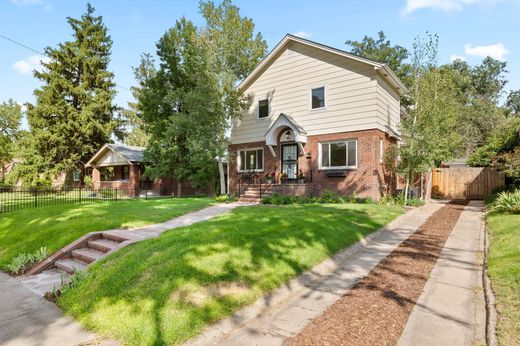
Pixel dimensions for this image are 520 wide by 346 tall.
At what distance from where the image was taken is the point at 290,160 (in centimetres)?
1650

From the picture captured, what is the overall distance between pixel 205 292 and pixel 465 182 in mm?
20237

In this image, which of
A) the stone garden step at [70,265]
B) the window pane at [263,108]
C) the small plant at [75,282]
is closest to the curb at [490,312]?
the small plant at [75,282]

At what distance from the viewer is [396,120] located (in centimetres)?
1695

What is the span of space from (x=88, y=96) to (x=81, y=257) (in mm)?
29465

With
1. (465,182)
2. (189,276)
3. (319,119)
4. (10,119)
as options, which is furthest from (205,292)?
(10,119)

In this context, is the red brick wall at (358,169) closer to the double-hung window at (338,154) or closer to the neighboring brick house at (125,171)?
the double-hung window at (338,154)

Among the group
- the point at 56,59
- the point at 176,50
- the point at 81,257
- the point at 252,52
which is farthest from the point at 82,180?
the point at 81,257

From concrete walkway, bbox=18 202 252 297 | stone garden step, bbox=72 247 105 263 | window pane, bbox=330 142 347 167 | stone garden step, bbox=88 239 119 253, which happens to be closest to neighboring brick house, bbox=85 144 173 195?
window pane, bbox=330 142 347 167

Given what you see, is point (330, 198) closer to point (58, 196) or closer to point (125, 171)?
point (58, 196)

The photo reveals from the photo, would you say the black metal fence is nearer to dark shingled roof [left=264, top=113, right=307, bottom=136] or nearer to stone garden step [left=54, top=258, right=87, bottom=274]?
stone garden step [left=54, top=258, right=87, bottom=274]

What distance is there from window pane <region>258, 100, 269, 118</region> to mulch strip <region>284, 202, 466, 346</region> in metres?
12.2

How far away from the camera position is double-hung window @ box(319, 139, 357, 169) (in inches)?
577

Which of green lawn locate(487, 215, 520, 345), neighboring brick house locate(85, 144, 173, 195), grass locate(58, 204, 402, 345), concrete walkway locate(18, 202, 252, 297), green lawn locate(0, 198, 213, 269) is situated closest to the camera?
green lawn locate(487, 215, 520, 345)

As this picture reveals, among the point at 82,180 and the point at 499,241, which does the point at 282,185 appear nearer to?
the point at 499,241
